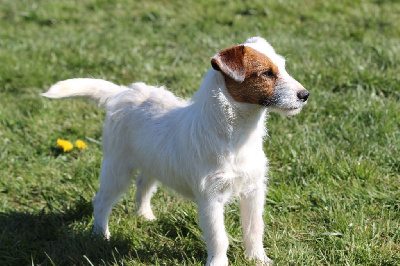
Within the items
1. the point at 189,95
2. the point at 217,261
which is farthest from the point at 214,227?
the point at 189,95

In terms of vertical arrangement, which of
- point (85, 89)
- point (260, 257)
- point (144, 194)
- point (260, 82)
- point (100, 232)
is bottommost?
point (100, 232)

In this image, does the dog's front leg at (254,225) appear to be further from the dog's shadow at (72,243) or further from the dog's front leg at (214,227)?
the dog's shadow at (72,243)

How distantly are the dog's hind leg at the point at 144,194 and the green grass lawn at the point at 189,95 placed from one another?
116 millimetres

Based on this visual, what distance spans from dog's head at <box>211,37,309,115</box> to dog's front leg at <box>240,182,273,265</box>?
645 millimetres

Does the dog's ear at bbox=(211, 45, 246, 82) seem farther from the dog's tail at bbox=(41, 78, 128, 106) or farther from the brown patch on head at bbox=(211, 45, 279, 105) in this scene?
the dog's tail at bbox=(41, 78, 128, 106)

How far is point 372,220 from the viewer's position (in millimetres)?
3732

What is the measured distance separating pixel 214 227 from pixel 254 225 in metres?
0.33

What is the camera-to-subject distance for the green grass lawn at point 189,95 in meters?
3.73

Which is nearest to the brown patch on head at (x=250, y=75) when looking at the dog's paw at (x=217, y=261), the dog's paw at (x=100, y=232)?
the dog's paw at (x=217, y=261)

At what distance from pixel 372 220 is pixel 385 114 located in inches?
58.3

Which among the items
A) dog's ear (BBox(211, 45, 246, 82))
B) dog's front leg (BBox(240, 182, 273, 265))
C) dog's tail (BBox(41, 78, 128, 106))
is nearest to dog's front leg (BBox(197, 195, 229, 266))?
dog's front leg (BBox(240, 182, 273, 265))

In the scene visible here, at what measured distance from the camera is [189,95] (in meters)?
5.80

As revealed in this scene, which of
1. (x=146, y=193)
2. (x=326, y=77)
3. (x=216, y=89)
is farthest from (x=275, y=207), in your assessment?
(x=326, y=77)

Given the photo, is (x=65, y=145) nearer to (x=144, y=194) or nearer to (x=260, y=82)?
Result: (x=144, y=194)
